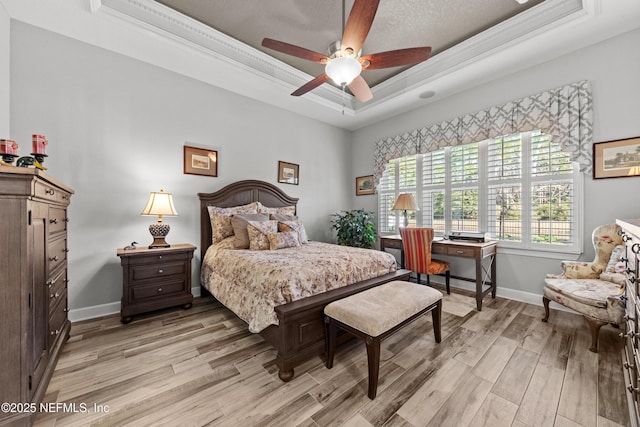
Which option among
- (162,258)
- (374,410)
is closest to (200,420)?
(374,410)

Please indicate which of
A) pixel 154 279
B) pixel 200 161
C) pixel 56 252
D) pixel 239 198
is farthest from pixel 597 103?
pixel 56 252

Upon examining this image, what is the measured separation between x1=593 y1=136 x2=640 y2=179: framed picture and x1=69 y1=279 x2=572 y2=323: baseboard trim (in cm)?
150

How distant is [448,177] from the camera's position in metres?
3.84

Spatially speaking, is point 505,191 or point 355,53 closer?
point 355,53

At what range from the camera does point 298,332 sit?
70.9 inches

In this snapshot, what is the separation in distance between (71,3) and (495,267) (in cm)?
530

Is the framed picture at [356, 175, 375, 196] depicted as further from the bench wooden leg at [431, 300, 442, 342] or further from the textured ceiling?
the bench wooden leg at [431, 300, 442, 342]

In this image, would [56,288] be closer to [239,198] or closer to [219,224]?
[219,224]

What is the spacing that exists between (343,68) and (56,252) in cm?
259

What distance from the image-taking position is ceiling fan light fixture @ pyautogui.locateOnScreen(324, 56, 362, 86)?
1.95m

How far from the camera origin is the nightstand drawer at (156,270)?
8.41ft

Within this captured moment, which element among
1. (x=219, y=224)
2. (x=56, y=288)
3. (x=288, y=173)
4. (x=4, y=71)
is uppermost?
(x=4, y=71)

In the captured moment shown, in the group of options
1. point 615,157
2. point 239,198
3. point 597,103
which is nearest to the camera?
point 615,157

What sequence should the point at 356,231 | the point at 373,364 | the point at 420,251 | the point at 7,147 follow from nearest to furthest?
the point at 7,147, the point at 373,364, the point at 420,251, the point at 356,231
